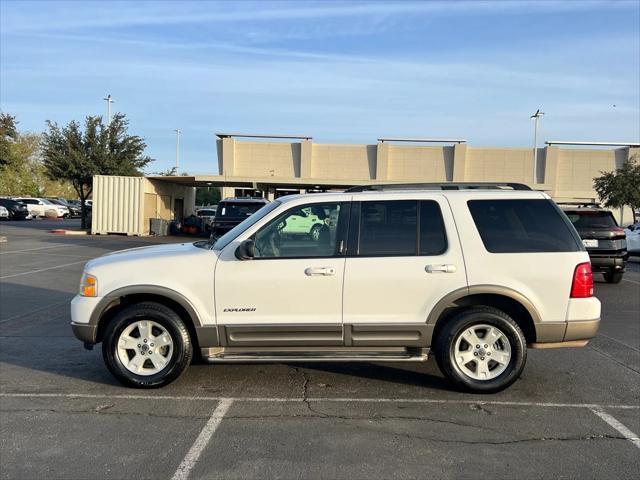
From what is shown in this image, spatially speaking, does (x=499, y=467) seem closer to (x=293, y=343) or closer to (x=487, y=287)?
(x=487, y=287)

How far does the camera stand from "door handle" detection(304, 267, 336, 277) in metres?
5.28

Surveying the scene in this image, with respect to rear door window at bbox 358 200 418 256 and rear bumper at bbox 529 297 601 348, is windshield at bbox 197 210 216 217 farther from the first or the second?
rear bumper at bbox 529 297 601 348

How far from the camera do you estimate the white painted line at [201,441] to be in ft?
12.5

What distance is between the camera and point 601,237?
12.4m

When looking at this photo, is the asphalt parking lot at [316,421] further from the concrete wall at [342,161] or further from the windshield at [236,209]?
the concrete wall at [342,161]

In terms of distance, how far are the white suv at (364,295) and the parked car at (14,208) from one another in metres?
43.3

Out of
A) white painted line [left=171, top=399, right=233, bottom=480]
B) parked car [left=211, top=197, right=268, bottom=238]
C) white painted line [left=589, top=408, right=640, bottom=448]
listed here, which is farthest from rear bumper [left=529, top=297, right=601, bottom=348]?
parked car [left=211, top=197, right=268, bottom=238]

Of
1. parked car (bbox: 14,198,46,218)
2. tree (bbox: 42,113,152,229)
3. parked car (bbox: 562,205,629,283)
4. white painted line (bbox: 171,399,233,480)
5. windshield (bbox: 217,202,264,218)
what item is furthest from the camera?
parked car (bbox: 14,198,46,218)

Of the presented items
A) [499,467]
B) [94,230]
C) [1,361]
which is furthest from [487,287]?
[94,230]

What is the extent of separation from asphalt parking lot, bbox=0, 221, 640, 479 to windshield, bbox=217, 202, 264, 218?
522 inches

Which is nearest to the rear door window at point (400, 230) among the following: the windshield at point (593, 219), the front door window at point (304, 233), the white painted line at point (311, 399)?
the front door window at point (304, 233)

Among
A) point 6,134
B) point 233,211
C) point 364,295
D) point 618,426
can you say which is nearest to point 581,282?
point 618,426

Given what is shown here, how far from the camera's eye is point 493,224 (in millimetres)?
5488

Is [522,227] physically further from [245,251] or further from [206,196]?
[206,196]
